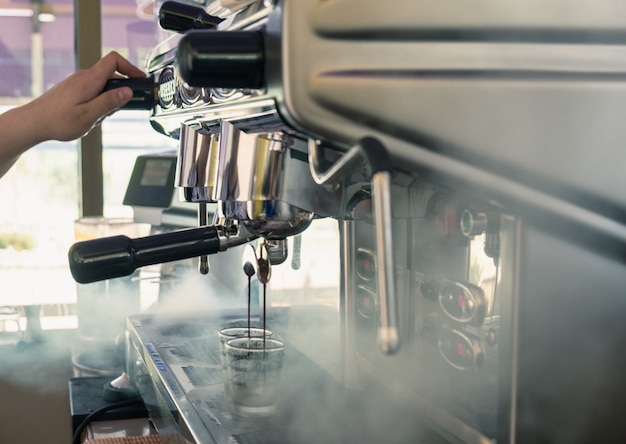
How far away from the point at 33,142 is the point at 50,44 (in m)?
1.42

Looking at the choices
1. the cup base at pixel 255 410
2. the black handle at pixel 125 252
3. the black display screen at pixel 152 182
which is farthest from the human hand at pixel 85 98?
the black display screen at pixel 152 182

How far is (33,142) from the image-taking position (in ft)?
3.04

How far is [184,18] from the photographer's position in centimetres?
70

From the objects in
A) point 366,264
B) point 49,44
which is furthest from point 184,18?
point 49,44

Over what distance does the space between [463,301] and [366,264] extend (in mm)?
183

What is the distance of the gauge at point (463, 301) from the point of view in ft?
1.87

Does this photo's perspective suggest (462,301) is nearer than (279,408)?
Yes

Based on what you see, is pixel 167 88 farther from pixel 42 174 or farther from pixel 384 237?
pixel 42 174

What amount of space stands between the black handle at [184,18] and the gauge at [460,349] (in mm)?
333

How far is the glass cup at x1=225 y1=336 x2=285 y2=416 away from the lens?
74 centimetres

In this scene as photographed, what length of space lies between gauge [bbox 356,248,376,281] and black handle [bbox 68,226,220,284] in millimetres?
159

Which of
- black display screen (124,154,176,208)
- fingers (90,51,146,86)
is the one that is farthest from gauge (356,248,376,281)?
black display screen (124,154,176,208)

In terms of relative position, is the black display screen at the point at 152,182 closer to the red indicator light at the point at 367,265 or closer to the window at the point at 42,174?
the window at the point at 42,174

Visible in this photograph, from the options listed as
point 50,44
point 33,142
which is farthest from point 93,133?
point 33,142
